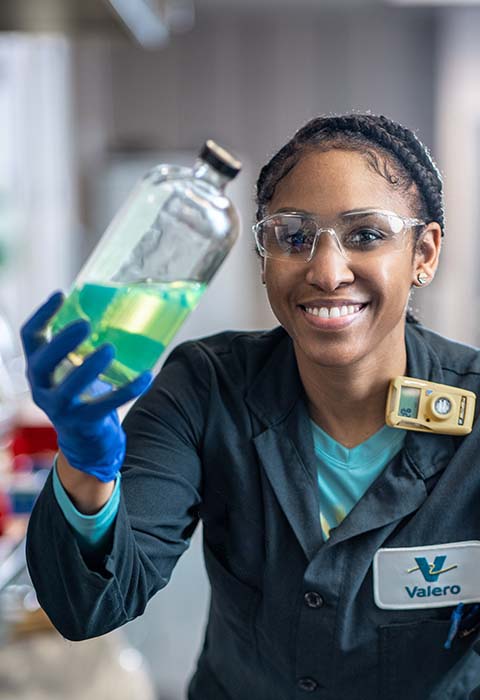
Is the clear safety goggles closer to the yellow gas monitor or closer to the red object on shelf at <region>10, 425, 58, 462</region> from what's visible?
the yellow gas monitor

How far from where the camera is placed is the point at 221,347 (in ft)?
→ 4.17

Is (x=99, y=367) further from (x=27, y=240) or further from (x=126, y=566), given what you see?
(x=27, y=240)

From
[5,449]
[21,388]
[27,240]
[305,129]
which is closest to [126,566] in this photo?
[305,129]

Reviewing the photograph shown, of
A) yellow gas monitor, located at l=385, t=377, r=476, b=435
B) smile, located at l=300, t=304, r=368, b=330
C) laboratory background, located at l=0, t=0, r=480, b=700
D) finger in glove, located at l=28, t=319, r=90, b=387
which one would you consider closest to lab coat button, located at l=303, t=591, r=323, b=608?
yellow gas monitor, located at l=385, t=377, r=476, b=435

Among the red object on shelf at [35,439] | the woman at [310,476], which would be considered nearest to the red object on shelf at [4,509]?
the red object on shelf at [35,439]

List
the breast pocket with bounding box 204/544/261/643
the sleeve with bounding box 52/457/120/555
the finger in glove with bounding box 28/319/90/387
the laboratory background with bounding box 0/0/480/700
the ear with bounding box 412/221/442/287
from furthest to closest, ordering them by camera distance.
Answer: the laboratory background with bounding box 0/0/480/700, the breast pocket with bounding box 204/544/261/643, the ear with bounding box 412/221/442/287, the sleeve with bounding box 52/457/120/555, the finger in glove with bounding box 28/319/90/387

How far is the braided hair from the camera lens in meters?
1.03

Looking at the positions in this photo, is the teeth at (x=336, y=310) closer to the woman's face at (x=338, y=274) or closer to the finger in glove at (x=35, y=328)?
the woman's face at (x=338, y=274)

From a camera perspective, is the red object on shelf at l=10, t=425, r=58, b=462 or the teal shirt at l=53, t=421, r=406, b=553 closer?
the teal shirt at l=53, t=421, r=406, b=553

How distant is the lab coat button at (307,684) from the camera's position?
115 cm

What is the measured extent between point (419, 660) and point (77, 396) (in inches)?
21.5

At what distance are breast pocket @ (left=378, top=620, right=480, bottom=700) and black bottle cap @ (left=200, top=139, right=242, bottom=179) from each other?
550 millimetres

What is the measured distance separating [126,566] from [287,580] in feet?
0.73

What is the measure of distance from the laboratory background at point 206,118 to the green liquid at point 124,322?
84.8 inches
